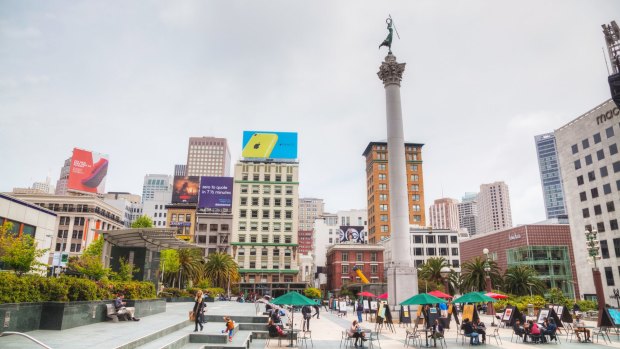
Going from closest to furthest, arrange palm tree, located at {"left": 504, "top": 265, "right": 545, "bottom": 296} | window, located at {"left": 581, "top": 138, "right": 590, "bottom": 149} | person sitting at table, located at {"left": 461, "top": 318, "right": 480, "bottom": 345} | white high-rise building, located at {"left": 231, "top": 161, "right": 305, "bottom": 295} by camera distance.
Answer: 1. person sitting at table, located at {"left": 461, "top": 318, "right": 480, "bottom": 345}
2. palm tree, located at {"left": 504, "top": 265, "right": 545, "bottom": 296}
3. window, located at {"left": 581, "top": 138, "right": 590, "bottom": 149}
4. white high-rise building, located at {"left": 231, "top": 161, "right": 305, "bottom": 295}

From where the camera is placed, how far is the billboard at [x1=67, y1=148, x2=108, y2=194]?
96375 mm

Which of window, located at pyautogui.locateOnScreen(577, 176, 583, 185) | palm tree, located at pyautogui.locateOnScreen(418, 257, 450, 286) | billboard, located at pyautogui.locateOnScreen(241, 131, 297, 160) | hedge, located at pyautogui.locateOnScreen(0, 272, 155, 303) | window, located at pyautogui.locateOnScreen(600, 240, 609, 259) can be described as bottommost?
hedge, located at pyautogui.locateOnScreen(0, 272, 155, 303)

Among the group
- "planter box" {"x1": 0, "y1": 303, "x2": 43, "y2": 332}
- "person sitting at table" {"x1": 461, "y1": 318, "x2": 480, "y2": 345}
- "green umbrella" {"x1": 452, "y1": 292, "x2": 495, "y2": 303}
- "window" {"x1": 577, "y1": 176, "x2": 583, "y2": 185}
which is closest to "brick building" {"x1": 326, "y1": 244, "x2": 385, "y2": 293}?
"window" {"x1": 577, "y1": 176, "x2": 583, "y2": 185}

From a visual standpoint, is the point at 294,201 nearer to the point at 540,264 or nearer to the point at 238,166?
the point at 238,166

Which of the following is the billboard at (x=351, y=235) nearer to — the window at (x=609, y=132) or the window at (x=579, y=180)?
the window at (x=579, y=180)

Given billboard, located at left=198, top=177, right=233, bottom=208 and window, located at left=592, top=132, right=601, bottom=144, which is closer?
window, located at left=592, top=132, right=601, bottom=144

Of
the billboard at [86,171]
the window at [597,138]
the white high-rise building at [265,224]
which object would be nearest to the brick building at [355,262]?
the white high-rise building at [265,224]

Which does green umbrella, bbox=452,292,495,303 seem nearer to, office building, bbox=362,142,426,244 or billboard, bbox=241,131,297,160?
billboard, bbox=241,131,297,160

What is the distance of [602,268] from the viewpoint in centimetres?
6781

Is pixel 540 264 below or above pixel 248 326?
above

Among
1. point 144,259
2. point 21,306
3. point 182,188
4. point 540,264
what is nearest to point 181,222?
point 182,188

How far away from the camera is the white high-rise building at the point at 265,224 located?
90125 millimetres

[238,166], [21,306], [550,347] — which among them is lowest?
[550,347]

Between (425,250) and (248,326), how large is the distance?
85.8 meters
